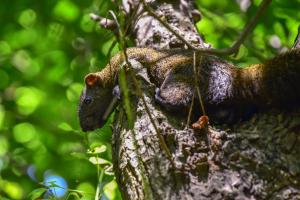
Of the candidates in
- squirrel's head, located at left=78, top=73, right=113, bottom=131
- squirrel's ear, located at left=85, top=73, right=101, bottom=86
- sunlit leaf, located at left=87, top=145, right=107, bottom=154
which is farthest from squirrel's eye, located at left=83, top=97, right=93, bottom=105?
sunlit leaf, located at left=87, top=145, right=107, bottom=154

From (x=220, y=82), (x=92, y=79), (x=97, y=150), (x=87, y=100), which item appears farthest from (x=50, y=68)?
(x=220, y=82)

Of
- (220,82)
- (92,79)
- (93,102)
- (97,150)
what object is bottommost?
(97,150)

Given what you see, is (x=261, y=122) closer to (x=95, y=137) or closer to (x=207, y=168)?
(x=207, y=168)

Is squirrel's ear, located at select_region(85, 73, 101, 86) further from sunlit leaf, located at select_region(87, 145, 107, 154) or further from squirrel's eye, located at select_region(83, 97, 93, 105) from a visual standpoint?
sunlit leaf, located at select_region(87, 145, 107, 154)

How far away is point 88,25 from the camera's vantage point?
5.17 meters

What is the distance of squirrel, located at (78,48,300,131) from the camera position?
8.79 ft

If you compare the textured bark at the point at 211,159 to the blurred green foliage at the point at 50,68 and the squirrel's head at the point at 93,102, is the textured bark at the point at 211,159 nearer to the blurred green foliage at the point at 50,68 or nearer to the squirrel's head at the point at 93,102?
the squirrel's head at the point at 93,102

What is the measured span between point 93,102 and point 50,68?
1.80 metres

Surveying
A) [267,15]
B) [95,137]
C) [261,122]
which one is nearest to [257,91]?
[261,122]

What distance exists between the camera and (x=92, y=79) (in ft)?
12.6

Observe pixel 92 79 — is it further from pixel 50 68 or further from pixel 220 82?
pixel 50 68

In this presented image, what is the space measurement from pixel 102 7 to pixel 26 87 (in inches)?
62.4


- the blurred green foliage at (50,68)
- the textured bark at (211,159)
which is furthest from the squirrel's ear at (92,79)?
the textured bark at (211,159)

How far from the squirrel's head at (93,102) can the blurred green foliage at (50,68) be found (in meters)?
0.81
